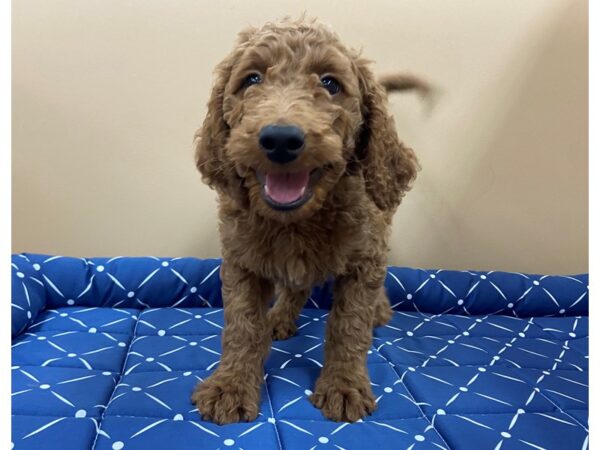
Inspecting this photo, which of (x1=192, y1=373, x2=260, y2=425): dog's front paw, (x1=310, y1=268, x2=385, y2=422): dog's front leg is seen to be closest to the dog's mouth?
(x1=310, y1=268, x2=385, y2=422): dog's front leg

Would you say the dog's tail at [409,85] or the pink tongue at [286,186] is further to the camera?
the dog's tail at [409,85]

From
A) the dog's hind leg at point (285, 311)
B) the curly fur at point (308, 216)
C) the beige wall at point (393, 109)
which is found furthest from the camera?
the beige wall at point (393, 109)

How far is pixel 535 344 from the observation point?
2.25 metres

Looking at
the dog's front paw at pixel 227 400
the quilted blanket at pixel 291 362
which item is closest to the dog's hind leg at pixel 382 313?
the quilted blanket at pixel 291 362

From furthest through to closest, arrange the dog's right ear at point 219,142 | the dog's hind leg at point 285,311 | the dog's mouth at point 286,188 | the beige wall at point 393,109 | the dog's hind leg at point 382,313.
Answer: the beige wall at point 393,109 → the dog's hind leg at point 382,313 → the dog's hind leg at point 285,311 → the dog's right ear at point 219,142 → the dog's mouth at point 286,188

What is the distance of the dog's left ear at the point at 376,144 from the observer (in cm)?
161

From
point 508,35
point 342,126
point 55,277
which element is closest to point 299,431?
point 342,126

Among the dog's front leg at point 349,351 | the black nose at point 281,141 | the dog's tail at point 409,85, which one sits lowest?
the dog's front leg at point 349,351

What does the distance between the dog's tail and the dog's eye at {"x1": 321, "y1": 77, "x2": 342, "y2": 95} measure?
1.40m

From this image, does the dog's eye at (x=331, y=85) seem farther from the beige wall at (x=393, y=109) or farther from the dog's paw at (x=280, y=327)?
the beige wall at (x=393, y=109)

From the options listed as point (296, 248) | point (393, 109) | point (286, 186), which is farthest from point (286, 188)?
point (393, 109)

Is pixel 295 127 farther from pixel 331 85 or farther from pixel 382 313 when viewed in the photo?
pixel 382 313

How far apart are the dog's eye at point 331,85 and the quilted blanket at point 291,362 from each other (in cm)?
103

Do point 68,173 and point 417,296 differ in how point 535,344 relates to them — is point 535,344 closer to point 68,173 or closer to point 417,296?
point 417,296
